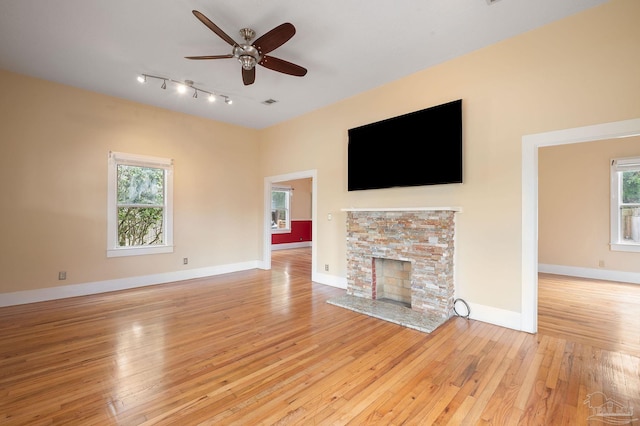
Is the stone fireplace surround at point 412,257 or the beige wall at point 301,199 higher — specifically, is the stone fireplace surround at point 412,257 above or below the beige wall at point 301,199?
below

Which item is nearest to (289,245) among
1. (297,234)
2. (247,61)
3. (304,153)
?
(297,234)

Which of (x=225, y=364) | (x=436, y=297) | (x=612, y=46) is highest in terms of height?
(x=612, y=46)

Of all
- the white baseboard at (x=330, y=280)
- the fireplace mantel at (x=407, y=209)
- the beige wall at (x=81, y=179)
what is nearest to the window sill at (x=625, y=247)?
the fireplace mantel at (x=407, y=209)

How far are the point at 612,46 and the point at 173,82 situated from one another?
5.17 m

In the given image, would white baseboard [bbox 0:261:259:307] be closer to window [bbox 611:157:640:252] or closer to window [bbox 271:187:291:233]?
window [bbox 271:187:291:233]

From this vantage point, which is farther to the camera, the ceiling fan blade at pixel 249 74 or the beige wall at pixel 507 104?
the ceiling fan blade at pixel 249 74

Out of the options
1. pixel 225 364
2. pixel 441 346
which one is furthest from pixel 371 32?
Result: pixel 225 364

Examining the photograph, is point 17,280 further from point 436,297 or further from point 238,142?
point 436,297

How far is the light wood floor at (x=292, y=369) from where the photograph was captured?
182cm

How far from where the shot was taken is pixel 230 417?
176 cm

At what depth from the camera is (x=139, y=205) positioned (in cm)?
505

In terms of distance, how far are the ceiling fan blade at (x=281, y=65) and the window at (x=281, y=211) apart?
702cm

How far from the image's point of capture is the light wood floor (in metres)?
1.82

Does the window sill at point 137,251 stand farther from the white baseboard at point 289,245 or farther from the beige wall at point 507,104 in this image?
the white baseboard at point 289,245
